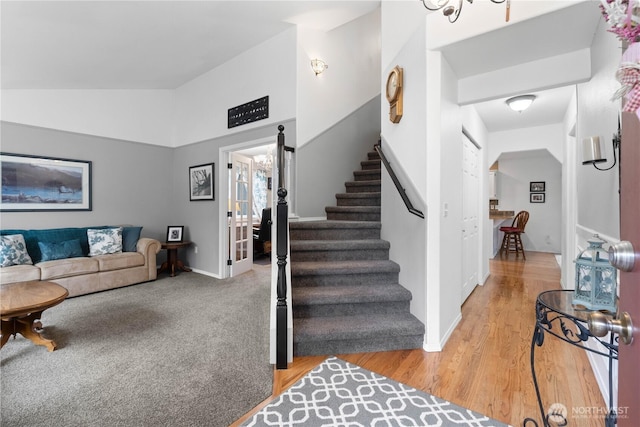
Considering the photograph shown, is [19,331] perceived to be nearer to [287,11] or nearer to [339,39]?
[287,11]

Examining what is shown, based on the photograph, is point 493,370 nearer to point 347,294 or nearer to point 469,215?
point 347,294

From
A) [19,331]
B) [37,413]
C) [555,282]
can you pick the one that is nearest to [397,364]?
[37,413]

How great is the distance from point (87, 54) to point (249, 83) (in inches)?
75.5

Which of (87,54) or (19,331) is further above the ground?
(87,54)

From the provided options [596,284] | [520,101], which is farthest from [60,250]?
[520,101]

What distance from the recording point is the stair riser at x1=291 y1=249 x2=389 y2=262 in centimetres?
276

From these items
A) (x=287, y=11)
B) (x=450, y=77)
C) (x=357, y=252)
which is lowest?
(x=357, y=252)

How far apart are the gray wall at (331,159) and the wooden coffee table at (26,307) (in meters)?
2.44

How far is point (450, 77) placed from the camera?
2.35 metres

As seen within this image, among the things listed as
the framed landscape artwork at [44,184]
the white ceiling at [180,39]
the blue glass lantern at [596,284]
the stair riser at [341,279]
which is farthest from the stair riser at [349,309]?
the framed landscape artwork at [44,184]

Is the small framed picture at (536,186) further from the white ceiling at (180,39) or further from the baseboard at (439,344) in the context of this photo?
the baseboard at (439,344)

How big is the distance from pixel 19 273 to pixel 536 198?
9726 mm

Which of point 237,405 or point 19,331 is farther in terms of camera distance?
point 19,331

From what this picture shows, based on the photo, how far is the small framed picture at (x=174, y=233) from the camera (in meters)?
4.88
